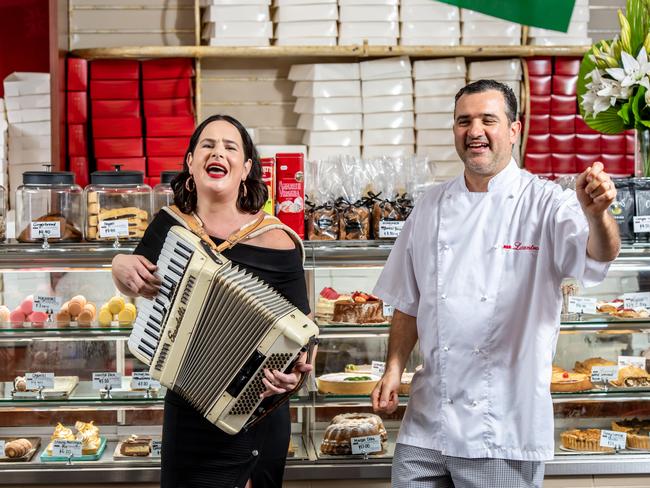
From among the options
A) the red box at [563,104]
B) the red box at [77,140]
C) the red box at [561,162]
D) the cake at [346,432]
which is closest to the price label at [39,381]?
the cake at [346,432]

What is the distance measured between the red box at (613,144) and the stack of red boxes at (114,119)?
Result: 3007mm

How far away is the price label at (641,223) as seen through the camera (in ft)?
11.4

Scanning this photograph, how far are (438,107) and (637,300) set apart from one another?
2.66m

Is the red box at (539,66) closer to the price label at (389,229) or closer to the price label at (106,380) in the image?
the price label at (389,229)

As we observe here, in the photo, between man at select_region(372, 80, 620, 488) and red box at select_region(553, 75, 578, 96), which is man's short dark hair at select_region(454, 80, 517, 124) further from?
red box at select_region(553, 75, 578, 96)

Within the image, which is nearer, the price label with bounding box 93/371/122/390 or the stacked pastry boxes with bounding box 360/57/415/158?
the price label with bounding box 93/371/122/390

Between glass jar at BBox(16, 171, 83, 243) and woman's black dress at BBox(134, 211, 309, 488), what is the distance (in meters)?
0.78

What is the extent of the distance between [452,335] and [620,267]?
1.29 meters

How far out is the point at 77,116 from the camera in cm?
577

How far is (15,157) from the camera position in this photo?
19.2ft

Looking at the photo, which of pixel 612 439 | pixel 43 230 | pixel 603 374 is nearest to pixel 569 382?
pixel 603 374

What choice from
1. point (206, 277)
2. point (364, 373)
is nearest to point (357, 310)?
point (364, 373)

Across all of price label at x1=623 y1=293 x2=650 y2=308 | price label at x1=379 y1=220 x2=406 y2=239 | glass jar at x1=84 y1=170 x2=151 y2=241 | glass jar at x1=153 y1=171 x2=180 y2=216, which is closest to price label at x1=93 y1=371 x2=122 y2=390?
glass jar at x1=84 y1=170 x2=151 y2=241

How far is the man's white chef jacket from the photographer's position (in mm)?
2494
